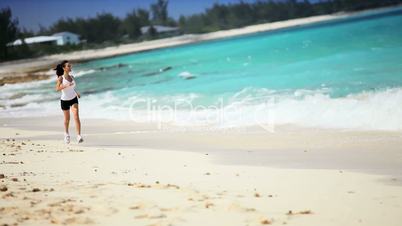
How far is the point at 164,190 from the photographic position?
5.19m

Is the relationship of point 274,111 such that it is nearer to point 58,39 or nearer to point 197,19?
point 58,39

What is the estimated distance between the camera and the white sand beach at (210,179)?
4.33 metres

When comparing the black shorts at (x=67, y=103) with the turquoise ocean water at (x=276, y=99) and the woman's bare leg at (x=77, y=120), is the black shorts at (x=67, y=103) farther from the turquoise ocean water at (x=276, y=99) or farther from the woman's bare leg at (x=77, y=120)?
the turquoise ocean water at (x=276, y=99)

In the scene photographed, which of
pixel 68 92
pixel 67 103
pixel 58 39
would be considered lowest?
pixel 67 103

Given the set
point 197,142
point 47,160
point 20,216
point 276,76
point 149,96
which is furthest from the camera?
point 276,76

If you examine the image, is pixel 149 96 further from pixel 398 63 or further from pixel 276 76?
pixel 398 63

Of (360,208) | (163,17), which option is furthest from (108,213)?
(163,17)

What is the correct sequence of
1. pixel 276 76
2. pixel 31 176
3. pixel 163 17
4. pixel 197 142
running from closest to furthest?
pixel 31 176 → pixel 197 142 → pixel 276 76 → pixel 163 17

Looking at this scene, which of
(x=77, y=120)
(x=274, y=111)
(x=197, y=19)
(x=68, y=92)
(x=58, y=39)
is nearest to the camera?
(x=77, y=120)

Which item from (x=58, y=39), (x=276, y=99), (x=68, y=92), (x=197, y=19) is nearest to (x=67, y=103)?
(x=68, y=92)

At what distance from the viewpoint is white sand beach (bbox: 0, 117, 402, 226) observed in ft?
14.2

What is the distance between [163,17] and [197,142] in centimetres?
12591

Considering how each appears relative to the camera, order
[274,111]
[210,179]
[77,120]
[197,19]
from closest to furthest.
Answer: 1. [210,179]
2. [77,120]
3. [274,111]
4. [197,19]

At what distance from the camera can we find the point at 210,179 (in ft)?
19.1
